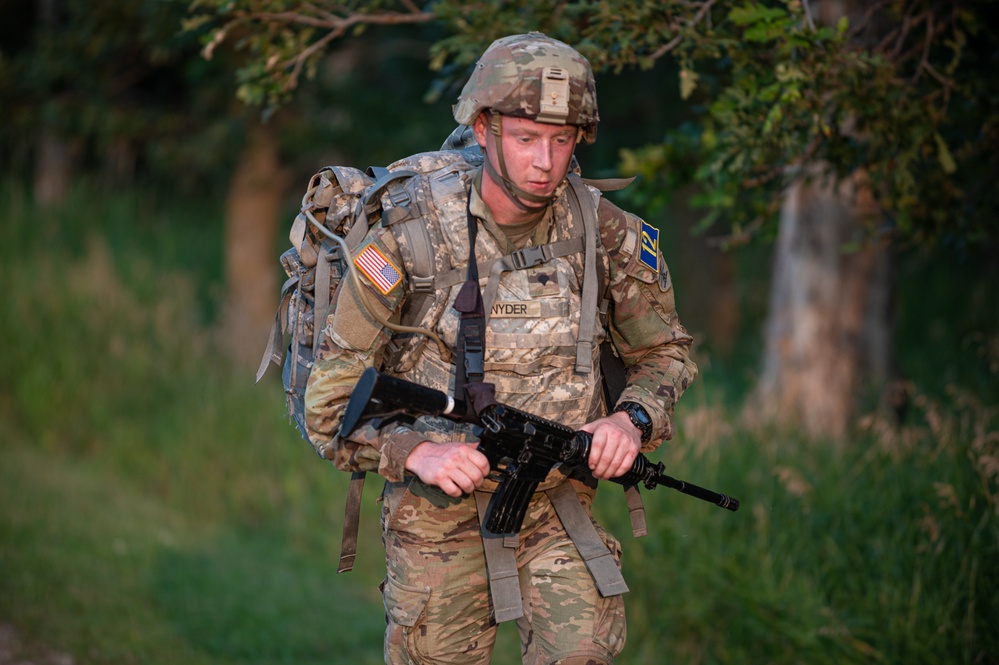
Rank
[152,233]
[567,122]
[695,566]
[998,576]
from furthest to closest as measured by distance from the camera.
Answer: [152,233] < [695,566] < [998,576] < [567,122]

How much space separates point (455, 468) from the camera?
9.64 ft

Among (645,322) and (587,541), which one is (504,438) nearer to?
(587,541)

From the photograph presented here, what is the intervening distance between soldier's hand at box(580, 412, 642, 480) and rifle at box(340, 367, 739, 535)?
3 centimetres

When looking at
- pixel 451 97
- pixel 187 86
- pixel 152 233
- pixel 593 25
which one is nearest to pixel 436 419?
pixel 593 25

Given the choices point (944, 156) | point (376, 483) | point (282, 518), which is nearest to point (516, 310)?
point (944, 156)

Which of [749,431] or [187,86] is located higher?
[187,86]

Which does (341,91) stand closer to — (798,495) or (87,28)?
(87,28)

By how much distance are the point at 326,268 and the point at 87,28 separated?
24.3ft

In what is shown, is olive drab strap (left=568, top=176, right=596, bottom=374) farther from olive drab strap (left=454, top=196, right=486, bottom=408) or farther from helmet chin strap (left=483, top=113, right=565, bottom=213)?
olive drab strap (left=454, top=196, right=486, bottom=408)

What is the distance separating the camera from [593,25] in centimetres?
451

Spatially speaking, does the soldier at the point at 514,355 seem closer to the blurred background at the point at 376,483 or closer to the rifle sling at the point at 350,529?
the rifle sling at the point at 350,529

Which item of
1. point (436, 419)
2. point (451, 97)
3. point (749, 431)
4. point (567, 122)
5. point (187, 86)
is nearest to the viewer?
point (567, 122)

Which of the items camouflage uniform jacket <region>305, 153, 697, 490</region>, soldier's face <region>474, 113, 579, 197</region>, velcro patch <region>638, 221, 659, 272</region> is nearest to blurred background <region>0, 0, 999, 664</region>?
velcro patch <region>638, 221, 659, 272</region>

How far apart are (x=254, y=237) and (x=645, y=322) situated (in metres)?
7.97
